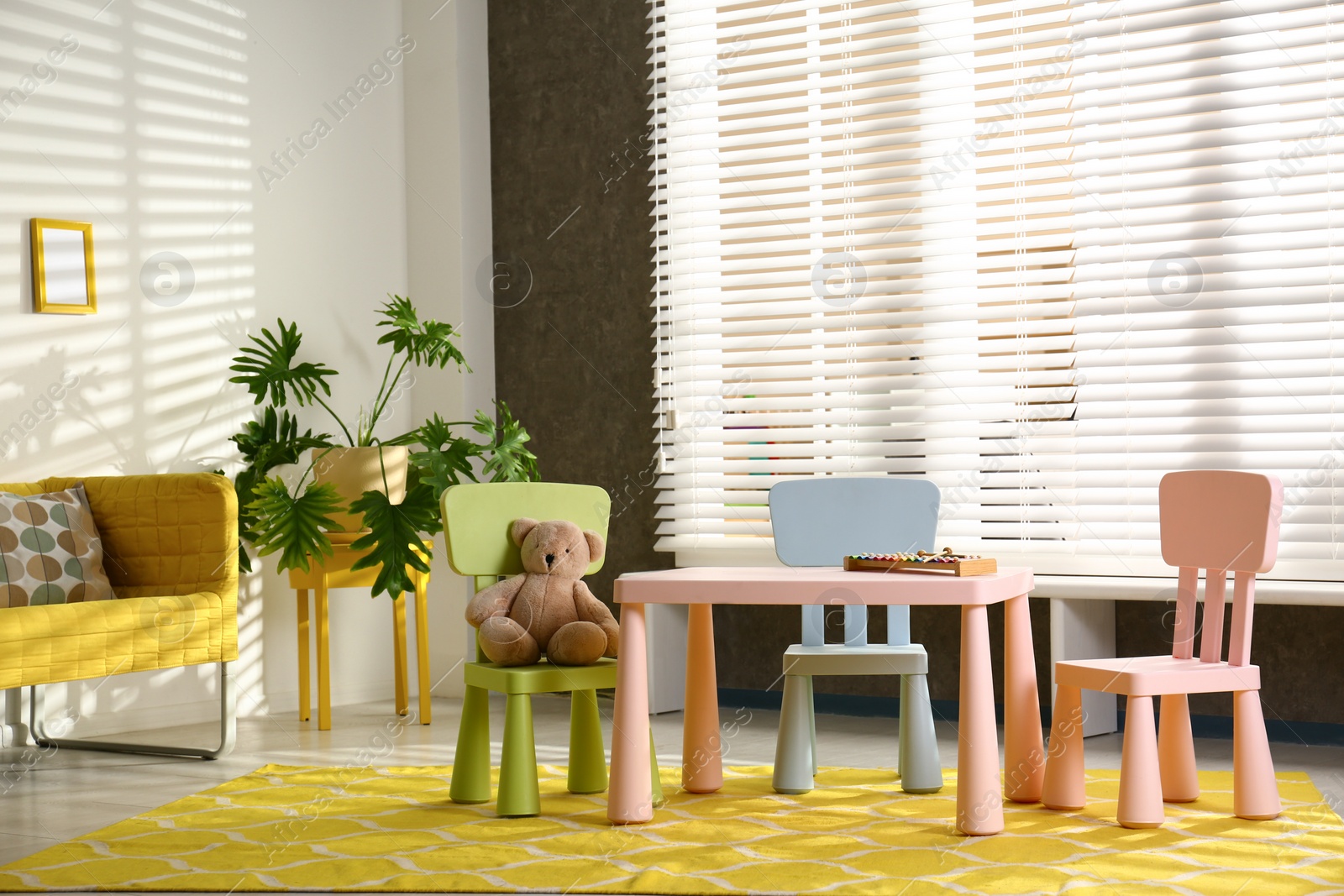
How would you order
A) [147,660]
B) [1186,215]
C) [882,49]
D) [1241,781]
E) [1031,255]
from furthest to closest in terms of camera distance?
[882,49], [1031,255], [1186,215], [147,660], [1241,781]

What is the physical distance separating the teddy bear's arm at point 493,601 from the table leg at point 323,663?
1.40m

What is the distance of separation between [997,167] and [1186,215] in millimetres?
613

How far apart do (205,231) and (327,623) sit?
1434 millimetres

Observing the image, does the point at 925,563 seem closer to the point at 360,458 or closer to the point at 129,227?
the point at 360,458

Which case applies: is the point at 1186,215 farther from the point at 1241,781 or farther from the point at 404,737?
the point at 404,737

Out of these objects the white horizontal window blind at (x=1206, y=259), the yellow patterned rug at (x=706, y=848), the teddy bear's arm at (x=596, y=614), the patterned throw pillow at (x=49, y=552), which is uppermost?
the white horizontal window blind at (x=1206, y=259)

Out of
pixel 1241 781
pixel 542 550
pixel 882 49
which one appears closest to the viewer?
pixel 1241 781

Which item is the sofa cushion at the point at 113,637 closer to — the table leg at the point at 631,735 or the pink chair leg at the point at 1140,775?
the table leg at the point at 631,735

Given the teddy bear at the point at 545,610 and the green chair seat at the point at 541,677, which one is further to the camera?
the teddy bear at the point at 545,610

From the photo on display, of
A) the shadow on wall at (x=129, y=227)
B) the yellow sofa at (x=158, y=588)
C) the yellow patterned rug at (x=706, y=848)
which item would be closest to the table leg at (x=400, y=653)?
the shadow on wall at (x=129, y=227)

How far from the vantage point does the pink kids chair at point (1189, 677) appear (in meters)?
2.81

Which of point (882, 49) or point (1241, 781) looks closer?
point (1241, 781)

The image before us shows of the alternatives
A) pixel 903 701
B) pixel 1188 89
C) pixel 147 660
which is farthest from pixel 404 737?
pixel 1188 89

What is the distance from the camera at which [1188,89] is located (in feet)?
12.9
